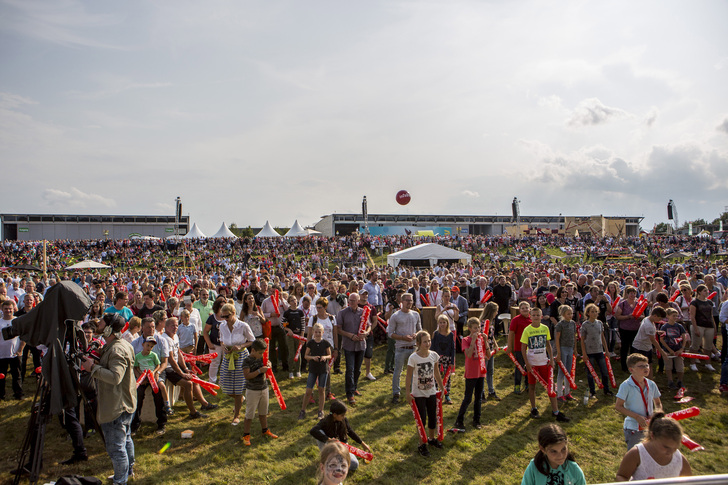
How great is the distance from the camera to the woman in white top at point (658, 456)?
2.80m

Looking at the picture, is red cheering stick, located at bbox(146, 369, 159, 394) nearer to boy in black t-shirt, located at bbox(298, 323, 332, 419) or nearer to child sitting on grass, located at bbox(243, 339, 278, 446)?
child sitting on grass, located at bbox(243, 339, 278, 446)

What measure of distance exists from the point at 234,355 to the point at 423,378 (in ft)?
9.54

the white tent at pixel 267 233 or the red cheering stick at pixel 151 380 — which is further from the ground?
the white tent at pixel 267 233

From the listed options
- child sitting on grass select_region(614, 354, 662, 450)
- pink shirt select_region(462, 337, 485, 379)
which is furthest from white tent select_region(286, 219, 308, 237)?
child sitting on grass select_region(614, 354, 662, 450)

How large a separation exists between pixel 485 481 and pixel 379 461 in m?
1.26

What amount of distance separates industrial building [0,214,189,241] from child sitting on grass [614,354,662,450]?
216ft

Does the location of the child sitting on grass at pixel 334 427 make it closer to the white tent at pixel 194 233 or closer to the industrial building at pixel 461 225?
the white tent at pixel 194 233

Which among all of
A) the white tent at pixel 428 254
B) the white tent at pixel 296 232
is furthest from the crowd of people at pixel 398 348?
the white tent at pixel 296 232

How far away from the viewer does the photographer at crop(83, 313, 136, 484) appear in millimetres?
4141

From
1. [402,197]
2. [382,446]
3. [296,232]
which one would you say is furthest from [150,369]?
[296,232]

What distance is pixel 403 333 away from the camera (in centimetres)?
695

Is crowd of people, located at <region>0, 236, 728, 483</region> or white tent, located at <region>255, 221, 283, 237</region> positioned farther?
white tent, located at <region>255, 221, 283, 237</region>

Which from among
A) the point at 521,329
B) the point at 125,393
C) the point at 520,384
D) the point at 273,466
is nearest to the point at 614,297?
the point at 520,384

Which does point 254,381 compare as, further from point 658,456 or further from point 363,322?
point 658,456
